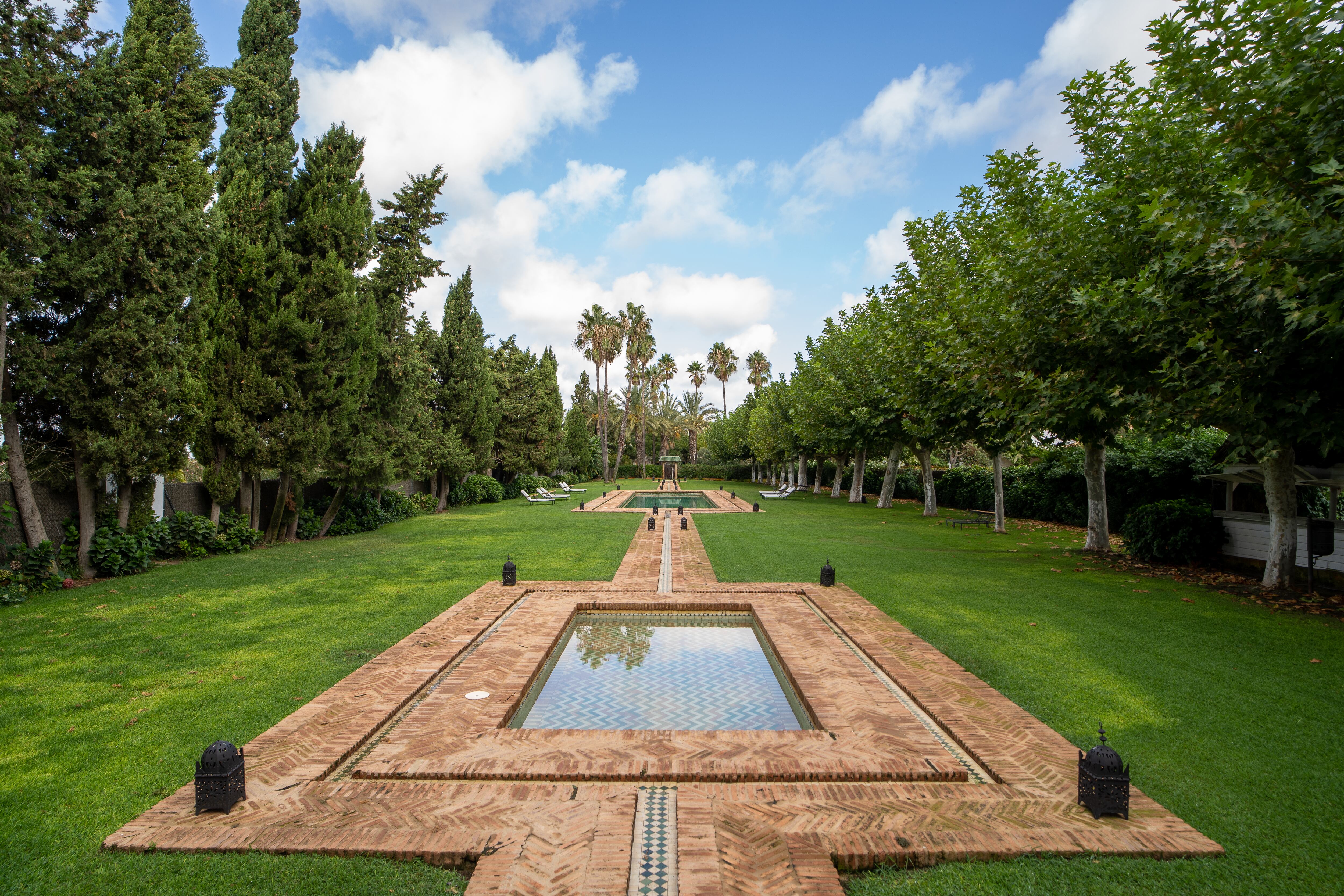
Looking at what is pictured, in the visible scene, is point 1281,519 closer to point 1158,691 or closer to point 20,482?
point 1158,691

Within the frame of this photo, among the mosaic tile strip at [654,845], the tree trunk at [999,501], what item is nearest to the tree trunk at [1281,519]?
the tree trunk at [999,501]

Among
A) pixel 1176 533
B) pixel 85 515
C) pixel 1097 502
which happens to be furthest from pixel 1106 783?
pixel 85 515

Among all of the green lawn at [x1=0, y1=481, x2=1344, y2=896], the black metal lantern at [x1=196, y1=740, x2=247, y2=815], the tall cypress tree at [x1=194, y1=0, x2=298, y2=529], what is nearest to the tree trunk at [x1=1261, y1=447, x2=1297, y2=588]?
the green lawn at [x1=0, y1=481, x2=1344, y2=896]

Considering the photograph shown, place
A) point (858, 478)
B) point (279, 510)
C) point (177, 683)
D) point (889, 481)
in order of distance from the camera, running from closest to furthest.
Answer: point (177, 683)
point (279, 510)
point (889, 481)
point (858, 478)

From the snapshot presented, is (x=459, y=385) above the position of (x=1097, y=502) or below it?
above

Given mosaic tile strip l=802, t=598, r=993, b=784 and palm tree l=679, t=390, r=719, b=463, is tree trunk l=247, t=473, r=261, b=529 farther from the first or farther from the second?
palm tree l=679, t=390, r=719, b=463

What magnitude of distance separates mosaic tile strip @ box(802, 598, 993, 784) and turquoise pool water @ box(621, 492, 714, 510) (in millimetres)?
20197

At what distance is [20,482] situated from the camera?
1041cm

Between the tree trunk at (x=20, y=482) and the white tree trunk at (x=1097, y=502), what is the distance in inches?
849

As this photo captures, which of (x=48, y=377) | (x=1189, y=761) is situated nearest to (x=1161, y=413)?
(x=1189, y=761)

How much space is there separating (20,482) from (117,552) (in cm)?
204

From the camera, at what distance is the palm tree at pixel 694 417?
8188 centimetres

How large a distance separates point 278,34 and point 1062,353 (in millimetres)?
19767

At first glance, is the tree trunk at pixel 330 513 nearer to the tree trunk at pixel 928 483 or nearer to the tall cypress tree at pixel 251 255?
the tall cypress tree at pixel 251 255
